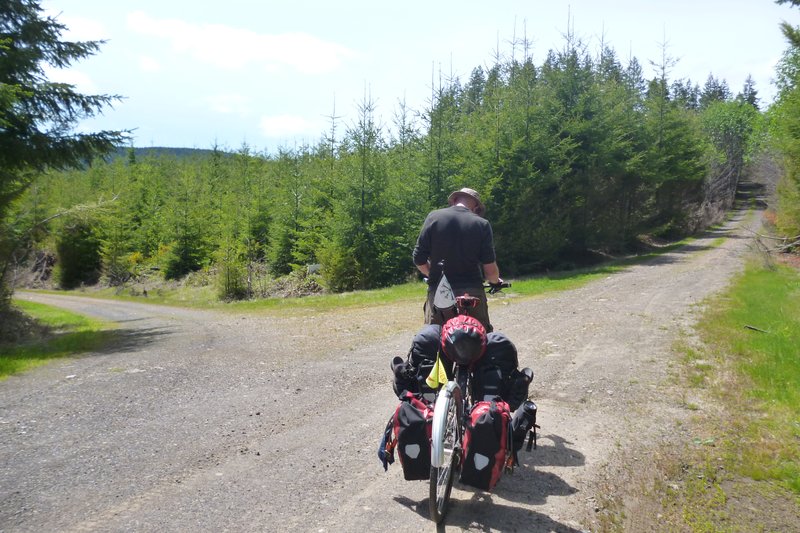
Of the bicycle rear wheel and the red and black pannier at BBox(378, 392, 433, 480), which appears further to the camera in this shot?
the red and black pannier at BBox(378, 392, 433, 480)

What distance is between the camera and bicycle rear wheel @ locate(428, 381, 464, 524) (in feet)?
12.8

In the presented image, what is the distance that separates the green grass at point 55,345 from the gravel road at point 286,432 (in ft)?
1.73

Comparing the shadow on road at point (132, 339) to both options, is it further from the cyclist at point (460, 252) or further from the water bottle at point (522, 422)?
the water bottle at point (522, 422)

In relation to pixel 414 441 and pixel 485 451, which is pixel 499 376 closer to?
pixel 485 451

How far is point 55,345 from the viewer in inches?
492

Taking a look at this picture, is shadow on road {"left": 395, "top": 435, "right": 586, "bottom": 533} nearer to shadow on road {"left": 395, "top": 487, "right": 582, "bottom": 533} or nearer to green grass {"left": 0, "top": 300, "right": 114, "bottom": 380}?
shadow on road {"left": 395, "top": 487, "right": 582, "bottom": 533}

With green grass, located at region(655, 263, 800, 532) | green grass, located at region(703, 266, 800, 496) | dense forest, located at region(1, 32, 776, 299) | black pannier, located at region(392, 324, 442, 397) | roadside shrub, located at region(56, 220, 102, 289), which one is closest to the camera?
green grass, located at region(655, 263, 800, 532)

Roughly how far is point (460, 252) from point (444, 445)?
5.56 ft

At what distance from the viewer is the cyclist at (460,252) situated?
5.26 meters

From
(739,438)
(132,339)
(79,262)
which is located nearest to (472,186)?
(132,339)

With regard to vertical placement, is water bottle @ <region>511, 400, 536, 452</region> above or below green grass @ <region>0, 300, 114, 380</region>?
above

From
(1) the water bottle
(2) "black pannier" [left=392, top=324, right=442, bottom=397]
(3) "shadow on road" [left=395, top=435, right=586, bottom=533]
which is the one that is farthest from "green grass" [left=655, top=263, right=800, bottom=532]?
(2) "black pannier" [left=392, top=324, right=442, bottom=397]

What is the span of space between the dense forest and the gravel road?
8.58 metres

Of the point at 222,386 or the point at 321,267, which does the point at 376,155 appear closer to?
the point at 321,267
